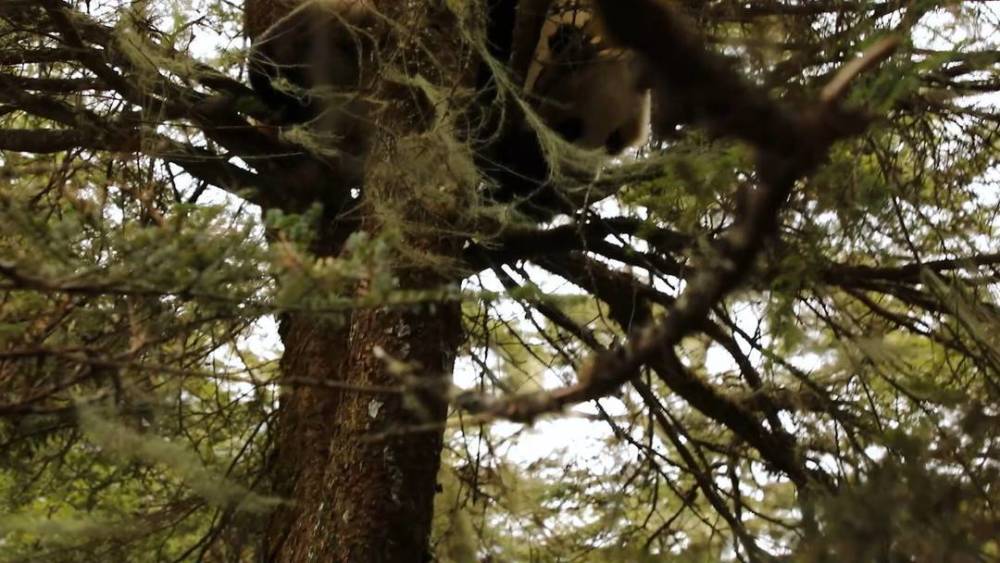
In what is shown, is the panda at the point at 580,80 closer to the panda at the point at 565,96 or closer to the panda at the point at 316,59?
the panda at the point at 565,96

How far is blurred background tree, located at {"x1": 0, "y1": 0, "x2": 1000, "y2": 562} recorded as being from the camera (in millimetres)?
2225

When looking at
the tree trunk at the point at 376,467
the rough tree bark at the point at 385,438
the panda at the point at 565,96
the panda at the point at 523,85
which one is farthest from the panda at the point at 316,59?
the tree trunk at the point at 376,467

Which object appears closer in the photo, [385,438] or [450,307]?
[385,438]

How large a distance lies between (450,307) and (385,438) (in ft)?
2.32

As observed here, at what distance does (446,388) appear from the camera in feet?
5.94

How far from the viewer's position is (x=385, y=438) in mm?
3199

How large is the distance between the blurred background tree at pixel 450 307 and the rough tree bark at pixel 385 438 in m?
0.01

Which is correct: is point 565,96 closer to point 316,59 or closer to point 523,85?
point 523,85

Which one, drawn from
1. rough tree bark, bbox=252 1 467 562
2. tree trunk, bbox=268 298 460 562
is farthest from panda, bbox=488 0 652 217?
tree trunk, bbox=268 298 460 562

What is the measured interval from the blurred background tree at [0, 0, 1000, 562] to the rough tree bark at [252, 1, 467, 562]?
1 cm

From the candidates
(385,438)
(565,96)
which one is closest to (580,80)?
(565,96)

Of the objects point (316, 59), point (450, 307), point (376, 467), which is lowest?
point (376, 467)

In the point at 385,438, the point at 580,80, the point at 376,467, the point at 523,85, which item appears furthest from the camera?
the point at 580,80

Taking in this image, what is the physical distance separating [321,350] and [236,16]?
1344 millimetres
